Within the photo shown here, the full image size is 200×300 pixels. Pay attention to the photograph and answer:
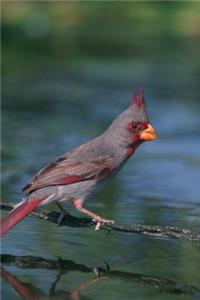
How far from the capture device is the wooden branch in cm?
521

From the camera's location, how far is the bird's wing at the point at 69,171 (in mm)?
5375

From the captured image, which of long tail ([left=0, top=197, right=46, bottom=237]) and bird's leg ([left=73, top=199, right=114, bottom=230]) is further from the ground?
long tail ([left=0, top=197, right=46, bottom=237])

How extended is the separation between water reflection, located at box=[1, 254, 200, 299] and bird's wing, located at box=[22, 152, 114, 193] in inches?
15.7

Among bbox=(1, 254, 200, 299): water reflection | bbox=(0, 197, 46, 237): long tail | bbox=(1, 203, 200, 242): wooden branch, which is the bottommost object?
bbox=(1, 254, 200, 299): water reflection

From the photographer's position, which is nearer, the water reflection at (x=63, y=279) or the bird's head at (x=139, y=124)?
the water reflection at (x=63, y=279)

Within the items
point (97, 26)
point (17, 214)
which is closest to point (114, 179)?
point (17, 214)

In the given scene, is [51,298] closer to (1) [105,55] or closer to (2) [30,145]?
(2) [30,145]

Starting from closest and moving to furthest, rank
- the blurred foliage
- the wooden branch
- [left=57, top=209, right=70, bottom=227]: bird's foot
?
the wooden branch < [left=57, top=209, right=70, bottom=227]: bird's foot < the blurred foliage

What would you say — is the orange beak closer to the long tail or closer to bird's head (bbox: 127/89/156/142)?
bird's head (bbox: 127/89/156/142)

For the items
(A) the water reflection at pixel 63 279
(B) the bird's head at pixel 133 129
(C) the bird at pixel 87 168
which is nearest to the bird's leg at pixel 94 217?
(C) the bird at pixel 87 168

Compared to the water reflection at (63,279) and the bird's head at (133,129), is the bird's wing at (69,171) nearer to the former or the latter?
the bird's head at (133,129)

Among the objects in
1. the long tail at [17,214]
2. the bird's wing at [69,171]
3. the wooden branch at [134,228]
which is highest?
the bird's wing at [69,171]

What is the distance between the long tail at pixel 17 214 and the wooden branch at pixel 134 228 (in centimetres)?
23

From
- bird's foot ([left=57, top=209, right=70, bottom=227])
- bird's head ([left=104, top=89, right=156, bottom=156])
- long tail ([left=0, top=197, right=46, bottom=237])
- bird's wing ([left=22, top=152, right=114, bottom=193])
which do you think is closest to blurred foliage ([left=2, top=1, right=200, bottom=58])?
bird's head ([left=104, top=89, right=156, bottom=156])
